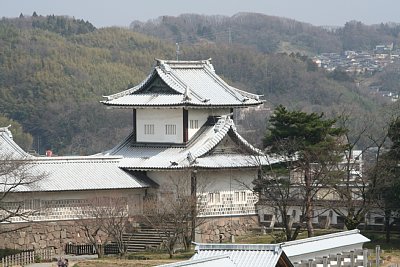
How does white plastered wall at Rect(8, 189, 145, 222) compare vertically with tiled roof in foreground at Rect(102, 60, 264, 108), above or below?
below

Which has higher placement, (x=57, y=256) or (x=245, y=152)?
(x=245, y=152)

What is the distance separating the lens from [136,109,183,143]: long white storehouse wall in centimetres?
5028

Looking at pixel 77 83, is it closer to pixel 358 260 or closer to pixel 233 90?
pixel 233 90

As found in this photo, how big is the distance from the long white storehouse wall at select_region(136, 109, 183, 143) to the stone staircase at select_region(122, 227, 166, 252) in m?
4.88

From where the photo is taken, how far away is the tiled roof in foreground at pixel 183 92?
5003 centimetres

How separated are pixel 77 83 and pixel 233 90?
329 ft

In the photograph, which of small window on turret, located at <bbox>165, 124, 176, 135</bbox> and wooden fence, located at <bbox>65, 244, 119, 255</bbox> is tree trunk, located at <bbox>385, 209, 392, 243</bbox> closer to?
wooden fence, located at <bbox>65, 244, 119, 255</bbox>

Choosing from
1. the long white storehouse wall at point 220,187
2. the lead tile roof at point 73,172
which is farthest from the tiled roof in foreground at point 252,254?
the long white storehouse wall at point 220,187

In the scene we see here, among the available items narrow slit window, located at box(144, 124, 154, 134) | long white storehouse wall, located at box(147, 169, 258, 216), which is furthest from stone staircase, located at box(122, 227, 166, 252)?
narrow slit window, located at box(144, 124, 154, 134)

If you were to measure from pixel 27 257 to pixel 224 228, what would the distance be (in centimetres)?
853

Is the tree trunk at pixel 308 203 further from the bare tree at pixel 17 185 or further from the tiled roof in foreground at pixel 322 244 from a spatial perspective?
the bare tree at pixel 17 185

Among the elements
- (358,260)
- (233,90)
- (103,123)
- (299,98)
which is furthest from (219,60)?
(358,260)

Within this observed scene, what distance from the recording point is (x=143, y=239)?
45.8 m

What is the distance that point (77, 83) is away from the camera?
15088 cm
